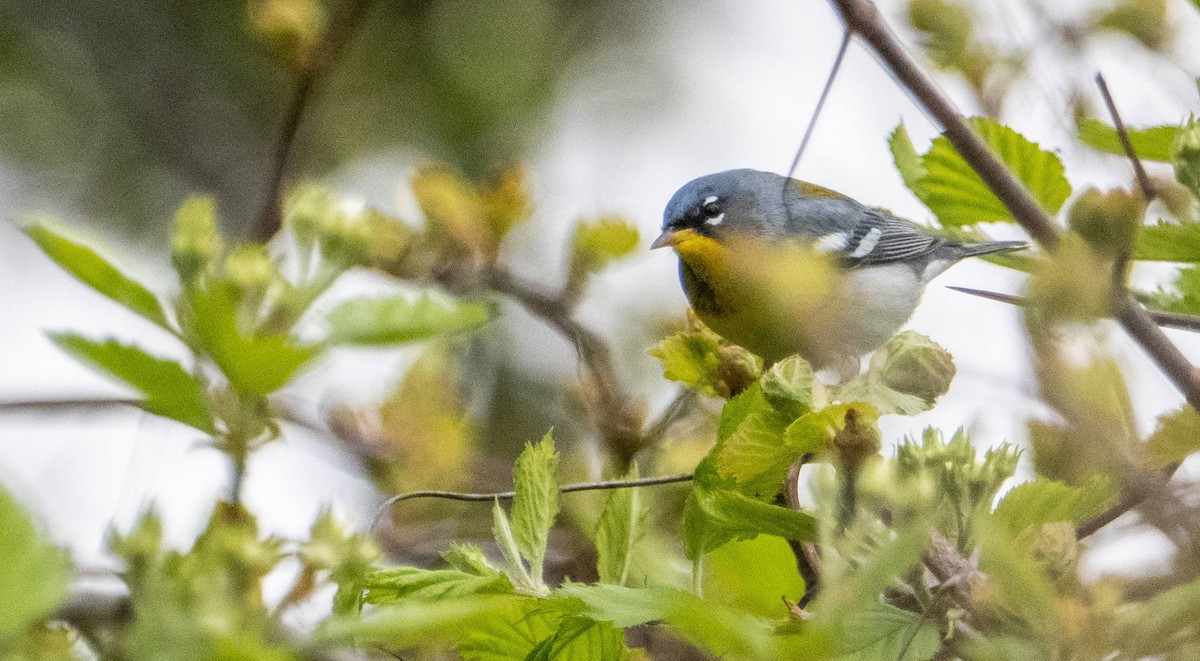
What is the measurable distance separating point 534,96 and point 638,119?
2.25 feet

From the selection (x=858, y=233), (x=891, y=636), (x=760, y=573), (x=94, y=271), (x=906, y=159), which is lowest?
(x=760, y=573)

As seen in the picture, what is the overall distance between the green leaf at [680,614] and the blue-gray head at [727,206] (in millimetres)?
1982

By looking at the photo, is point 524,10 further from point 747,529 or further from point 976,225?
point 747,529

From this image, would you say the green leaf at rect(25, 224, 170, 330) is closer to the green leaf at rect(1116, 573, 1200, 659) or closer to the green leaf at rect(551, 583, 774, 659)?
the green leaf at rect(551, 583, 774, 659)

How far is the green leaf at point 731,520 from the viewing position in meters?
0.88

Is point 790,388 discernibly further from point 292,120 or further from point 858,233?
point 858,233

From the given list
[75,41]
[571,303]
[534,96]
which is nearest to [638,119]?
[534,96]

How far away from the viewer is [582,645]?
972mm

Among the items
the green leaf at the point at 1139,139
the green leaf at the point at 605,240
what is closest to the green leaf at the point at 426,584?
the green leaf at the point at 1139,139

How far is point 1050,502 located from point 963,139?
30cm

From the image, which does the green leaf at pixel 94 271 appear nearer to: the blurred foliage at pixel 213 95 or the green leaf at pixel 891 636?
the green leaf at pixel 891 636

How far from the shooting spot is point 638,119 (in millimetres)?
5762

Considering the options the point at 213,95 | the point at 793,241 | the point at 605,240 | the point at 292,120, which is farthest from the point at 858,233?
the point at 213,95

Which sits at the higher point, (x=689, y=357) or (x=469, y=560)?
(x=689, y=357)
